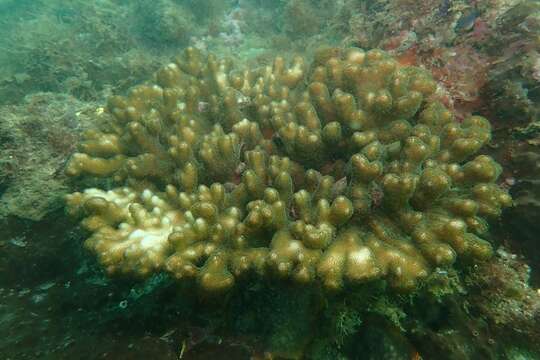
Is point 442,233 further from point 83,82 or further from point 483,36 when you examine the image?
point 83,82

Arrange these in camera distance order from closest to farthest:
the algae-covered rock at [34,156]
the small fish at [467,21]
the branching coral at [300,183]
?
the branching coral at [300,183]
the algae-covered rock at [34,156]
the small fish at [467,21]

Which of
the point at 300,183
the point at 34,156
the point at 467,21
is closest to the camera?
the point at 300,183

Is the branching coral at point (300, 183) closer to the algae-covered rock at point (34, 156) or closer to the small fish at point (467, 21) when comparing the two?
the algae-covered rock at point (34, 156)

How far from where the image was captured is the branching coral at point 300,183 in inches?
94.3

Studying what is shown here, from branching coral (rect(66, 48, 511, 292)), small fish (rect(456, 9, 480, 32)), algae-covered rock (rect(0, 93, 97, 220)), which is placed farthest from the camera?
small fish (rect(456, 9, 480, 32))

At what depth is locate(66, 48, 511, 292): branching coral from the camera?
240 cm

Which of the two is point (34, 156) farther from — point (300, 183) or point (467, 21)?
point (467, 21)

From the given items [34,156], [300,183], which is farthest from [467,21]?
[34,156]

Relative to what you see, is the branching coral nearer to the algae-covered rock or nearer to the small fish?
the algae-covered rock

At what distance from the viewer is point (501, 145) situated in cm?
329

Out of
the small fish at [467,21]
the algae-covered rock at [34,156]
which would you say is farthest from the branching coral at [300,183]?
the small fish at [467,21]

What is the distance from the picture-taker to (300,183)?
311 centimetres

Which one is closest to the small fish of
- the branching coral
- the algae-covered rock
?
the branching coral

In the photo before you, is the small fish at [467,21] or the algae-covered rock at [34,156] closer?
the algae-covered rock at [34,156]
